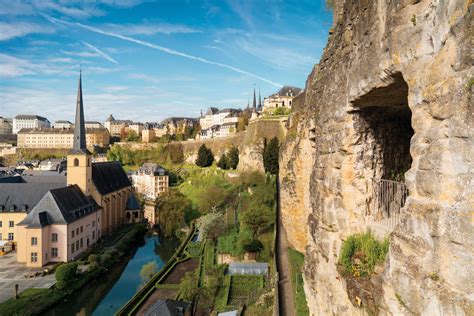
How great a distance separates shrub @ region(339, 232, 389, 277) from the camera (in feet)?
19.1

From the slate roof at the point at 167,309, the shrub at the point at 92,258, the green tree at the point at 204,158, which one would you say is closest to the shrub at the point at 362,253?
the slate roof at the point at 167,309

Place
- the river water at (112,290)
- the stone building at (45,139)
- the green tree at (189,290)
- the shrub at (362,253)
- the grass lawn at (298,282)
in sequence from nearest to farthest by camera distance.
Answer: the shrub at (362,253)
the grass lawn at (298,282)
the green tree at (189,290)
the river water at (112,290)
the stone building at (45,139)

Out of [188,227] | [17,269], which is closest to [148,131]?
[188,227]

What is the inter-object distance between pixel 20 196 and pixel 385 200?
135 feet

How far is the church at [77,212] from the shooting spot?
1207 inches

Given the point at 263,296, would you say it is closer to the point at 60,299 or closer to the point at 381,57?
the point at 60,299

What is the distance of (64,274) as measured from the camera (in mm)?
26078

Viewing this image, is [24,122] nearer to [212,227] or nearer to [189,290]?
[212,227]

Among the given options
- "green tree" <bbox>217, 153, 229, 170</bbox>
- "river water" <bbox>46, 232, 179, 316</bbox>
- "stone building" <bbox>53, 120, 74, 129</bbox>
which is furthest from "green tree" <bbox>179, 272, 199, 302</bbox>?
"stone building" <bbox>53, 120, 74, 129</bbox>

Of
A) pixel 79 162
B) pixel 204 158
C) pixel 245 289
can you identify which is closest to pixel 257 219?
pixel 245 289

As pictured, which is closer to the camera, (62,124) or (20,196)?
(20,196)

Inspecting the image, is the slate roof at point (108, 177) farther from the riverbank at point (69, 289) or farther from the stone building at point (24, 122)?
the stone building at point (24, 122)

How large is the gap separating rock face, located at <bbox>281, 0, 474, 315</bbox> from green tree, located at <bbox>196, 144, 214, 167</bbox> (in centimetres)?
5942

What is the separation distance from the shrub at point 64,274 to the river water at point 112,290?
3.99 feet
